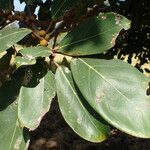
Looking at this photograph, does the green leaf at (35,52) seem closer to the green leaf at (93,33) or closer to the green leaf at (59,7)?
the green leaf at (93,33)

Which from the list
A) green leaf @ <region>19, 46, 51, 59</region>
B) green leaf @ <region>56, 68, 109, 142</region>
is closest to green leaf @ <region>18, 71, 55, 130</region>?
green leaf @ <region>56, 68, 109, 142</region>

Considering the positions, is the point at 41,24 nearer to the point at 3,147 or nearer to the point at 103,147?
the point at 3,147

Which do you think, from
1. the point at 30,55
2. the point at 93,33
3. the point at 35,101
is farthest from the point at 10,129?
Result: the point at 93,33

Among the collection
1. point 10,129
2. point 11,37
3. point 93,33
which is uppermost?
point 11,37

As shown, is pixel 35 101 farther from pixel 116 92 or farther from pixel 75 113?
pixel 116 92

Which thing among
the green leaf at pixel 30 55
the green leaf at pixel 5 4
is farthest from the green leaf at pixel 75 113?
the green leaf at pixel 5 4
